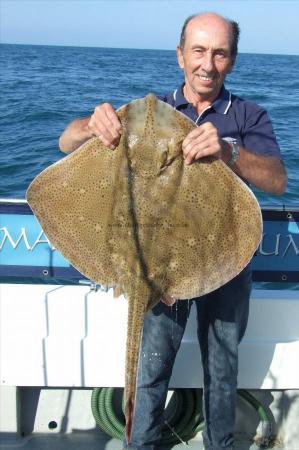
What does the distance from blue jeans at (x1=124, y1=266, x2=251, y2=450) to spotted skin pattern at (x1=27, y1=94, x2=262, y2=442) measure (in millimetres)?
335

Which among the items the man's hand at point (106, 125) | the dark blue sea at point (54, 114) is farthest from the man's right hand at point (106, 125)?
the dark blue sea at point (54, 114)

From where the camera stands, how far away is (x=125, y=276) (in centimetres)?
A: 237

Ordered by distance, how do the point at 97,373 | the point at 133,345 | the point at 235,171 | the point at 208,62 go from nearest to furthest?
the point at 133,345 → the point at 235,171 → the point at 208,62 → the point at 97,373

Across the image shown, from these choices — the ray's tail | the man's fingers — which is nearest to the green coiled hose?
the ray's tail

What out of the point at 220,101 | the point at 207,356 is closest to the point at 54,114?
the point at 220,101

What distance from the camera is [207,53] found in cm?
250

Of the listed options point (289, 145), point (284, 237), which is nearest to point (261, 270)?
point (284, 237)

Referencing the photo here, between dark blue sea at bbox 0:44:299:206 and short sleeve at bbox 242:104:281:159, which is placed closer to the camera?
short sleeve at bbox 242:104:281:159

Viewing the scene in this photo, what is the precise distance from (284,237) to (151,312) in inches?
58.4

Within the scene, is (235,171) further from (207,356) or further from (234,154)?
(207,356)

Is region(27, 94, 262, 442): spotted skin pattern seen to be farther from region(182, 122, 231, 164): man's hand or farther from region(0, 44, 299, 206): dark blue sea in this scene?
region(0, 44, 299, 206): dark blue sea

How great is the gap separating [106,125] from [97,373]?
1.66m

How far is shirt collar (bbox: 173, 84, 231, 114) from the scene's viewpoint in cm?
261

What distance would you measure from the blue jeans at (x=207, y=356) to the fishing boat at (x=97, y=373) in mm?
377
